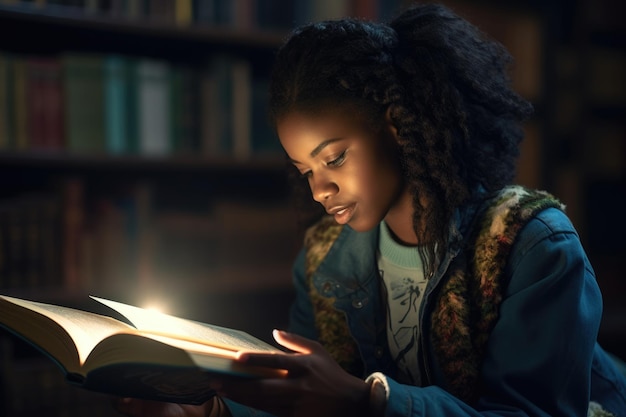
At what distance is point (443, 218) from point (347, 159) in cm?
16

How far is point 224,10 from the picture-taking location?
1.95 metres

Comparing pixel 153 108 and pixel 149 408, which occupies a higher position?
pixel 153 108

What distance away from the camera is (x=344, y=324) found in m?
1.09

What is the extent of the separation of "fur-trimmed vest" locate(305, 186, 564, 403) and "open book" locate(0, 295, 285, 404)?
0.26 metres

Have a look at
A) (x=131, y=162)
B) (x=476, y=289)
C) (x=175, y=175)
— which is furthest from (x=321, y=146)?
(x=175, y=175)

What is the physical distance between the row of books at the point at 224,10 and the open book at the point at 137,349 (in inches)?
45.4

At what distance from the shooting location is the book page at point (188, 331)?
690mm

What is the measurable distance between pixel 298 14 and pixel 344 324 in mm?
1204

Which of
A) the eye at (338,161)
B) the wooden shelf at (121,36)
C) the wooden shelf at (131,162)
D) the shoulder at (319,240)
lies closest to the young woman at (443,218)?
the eye at (338,161)

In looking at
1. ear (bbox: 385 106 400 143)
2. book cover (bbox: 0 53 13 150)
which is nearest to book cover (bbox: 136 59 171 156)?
book cover (bbox: 0 53 13 150)

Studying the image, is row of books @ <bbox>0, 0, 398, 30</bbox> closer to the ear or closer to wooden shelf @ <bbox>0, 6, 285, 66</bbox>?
wooden shelf @ <bbox>0, 6, 285, 66</bbox>

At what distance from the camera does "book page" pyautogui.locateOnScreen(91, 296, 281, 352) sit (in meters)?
0.69

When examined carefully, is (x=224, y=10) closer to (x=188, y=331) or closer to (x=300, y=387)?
(x=188, y=331)

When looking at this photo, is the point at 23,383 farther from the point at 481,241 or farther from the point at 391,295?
the point at 481,241
